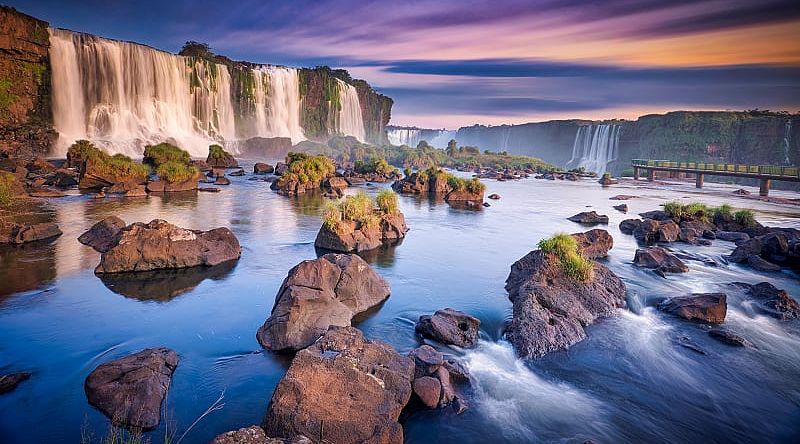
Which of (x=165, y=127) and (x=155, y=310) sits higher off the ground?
(x=165, y=127)

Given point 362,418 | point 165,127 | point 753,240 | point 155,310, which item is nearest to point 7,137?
point 165,127

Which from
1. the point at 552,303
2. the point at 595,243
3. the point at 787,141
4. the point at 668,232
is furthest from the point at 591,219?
the point at 787,141

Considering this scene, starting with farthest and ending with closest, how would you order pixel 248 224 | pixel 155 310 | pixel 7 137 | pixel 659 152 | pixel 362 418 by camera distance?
pixel 659 152, pixel 7 137, pixel 248 224, pixel 155 310, pixel 362 418

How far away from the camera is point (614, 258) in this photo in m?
21.2

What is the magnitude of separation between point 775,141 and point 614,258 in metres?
87.7

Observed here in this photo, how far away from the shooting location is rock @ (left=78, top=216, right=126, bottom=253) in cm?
1952

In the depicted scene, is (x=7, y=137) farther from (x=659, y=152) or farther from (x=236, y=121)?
(x=659, y=152)

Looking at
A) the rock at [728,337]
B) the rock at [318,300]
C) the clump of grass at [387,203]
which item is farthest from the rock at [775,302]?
the clump of grass at [387,203]

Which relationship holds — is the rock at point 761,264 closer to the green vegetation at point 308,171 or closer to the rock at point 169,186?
the green vegetation at point 308,171

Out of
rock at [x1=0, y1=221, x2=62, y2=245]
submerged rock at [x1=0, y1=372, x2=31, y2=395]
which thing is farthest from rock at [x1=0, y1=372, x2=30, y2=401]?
rock at [x1=0, y1=221, x2=62, y2=245]

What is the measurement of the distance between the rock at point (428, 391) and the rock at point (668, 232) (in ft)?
76.1

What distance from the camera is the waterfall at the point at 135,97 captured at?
193 feet

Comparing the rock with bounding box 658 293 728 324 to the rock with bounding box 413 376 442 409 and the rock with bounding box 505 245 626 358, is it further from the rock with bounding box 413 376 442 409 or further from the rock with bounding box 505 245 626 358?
the rock with bounding box 413 376 442 409

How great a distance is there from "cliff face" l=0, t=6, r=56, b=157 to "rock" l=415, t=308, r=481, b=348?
2323 inches
